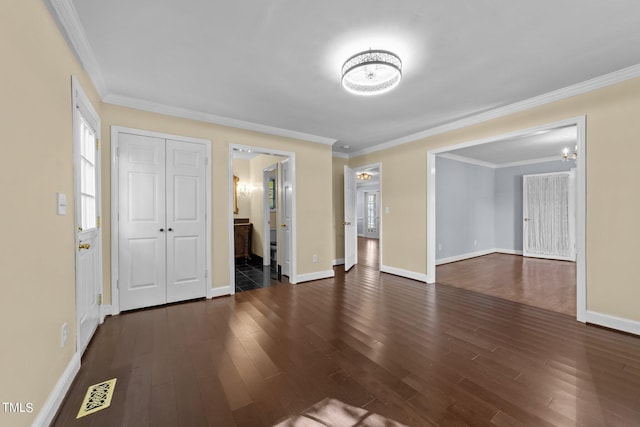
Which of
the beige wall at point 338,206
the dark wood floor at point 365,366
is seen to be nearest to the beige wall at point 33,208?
the dark wood floor at point 365,366

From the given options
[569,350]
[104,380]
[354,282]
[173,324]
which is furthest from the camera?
[354,282]

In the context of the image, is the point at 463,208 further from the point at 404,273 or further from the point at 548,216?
the point at 404,273

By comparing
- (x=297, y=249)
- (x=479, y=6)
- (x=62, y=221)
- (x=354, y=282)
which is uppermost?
(x=479, y=6)

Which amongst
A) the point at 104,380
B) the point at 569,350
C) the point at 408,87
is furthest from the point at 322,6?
the point at 569,350

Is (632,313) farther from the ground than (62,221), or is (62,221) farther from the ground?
(62,221)

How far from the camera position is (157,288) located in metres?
3.33

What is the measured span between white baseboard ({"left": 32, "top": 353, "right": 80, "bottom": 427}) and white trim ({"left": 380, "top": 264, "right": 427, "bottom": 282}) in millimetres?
4541

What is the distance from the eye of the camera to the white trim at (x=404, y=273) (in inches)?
179

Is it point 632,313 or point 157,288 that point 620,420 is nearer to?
point 632,313

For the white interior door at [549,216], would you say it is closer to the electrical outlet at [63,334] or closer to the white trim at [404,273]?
the white trim at [404,273]

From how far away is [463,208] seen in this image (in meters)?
6.54

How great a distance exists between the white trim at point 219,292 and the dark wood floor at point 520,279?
3608mm

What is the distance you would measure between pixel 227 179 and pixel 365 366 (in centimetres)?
308

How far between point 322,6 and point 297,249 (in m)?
3.51
